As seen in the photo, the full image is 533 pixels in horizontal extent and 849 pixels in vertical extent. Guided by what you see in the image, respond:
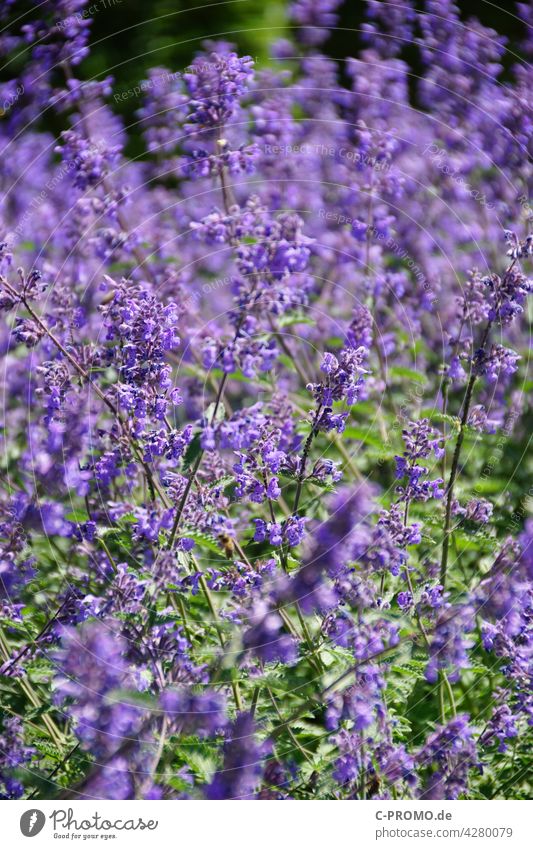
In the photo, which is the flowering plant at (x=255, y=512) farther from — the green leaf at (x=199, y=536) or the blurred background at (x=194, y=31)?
the blurred background at (x=194, y=31)

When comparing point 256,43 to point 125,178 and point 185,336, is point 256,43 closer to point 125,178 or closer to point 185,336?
point 125,178

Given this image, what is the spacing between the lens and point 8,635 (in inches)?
131

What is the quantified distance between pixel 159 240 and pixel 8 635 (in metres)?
1.95

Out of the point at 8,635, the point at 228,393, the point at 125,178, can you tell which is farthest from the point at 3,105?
the point at 8,635

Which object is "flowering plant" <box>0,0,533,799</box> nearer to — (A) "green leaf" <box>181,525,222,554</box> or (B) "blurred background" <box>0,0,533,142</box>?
(A) "green leaf" <box>181,525,222,554</box>
